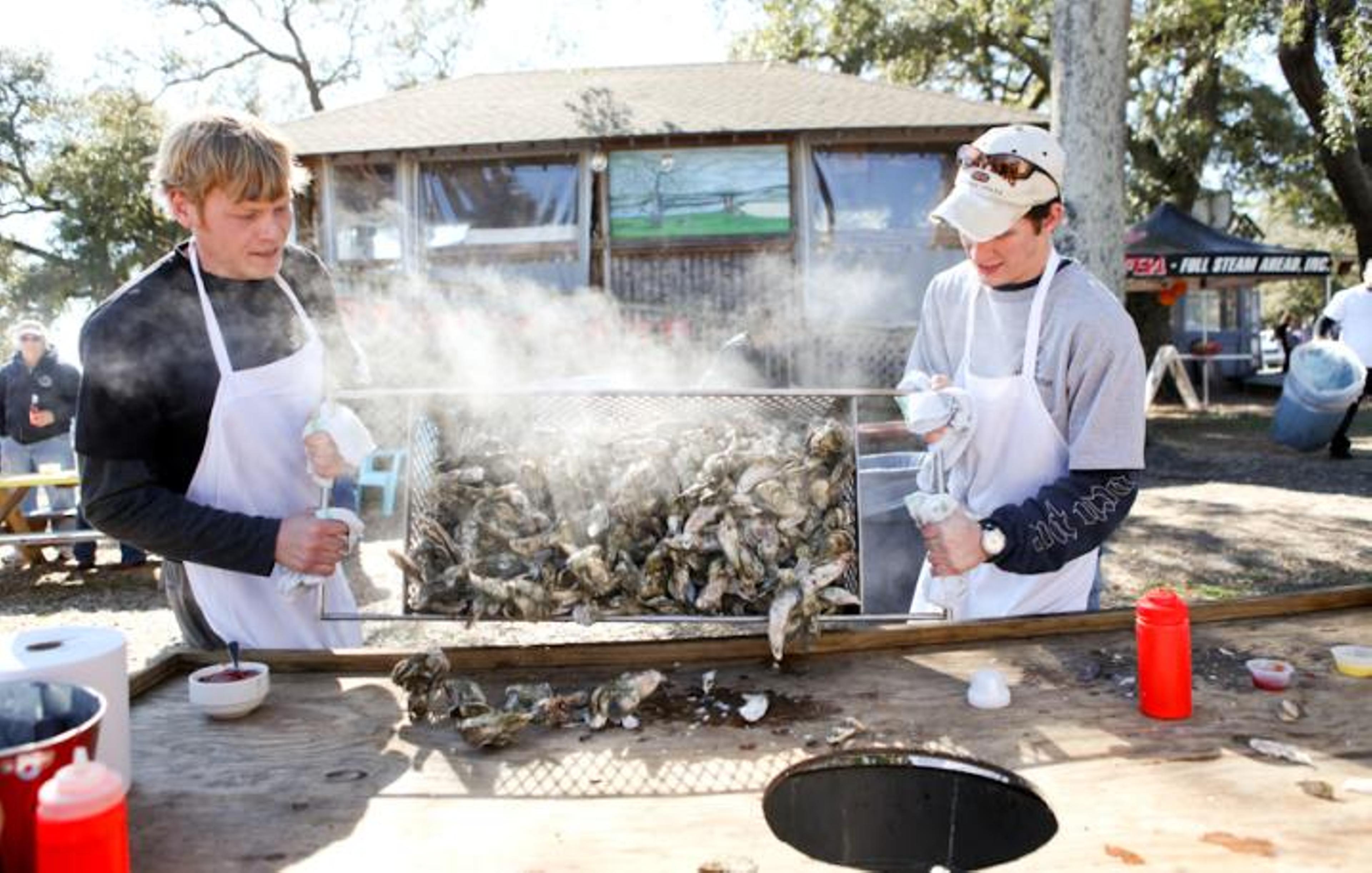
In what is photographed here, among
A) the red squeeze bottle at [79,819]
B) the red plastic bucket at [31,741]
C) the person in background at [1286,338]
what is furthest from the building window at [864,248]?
the person in background at [1286,338]

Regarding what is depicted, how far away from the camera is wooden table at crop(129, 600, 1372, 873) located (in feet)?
4.64

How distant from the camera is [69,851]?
1062 millimetres

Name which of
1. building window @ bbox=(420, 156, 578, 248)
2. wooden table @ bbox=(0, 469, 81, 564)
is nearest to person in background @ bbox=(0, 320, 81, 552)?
wooden table @ bbox=(0, 469, 81, 564)

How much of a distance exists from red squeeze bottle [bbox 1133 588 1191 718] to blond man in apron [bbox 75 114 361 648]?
1.71 metres

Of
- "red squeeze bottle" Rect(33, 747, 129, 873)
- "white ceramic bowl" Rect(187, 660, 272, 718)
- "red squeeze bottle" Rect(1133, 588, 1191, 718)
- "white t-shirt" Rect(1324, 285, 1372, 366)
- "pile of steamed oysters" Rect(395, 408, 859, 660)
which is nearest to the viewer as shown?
"red squeeze bottle" Rect(33, 747, 129, 873)

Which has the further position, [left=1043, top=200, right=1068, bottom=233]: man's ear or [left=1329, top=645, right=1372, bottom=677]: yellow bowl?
[left=1043, top=200, right=1068, bottom=233]: man's ear

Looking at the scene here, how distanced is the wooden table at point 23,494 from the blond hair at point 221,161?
611cm

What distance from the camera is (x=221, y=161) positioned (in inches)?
82.6

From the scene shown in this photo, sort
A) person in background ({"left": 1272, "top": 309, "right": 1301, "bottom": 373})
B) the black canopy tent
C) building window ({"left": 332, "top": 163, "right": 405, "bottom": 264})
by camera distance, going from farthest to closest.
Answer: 1. person in background ({"left": 1272, "top": 309, "right": 1301, "bottom": 373})
2. the black canopy tent
3. building window ({"left": 332, "top": 163, "right": 405, "bottom": 264})

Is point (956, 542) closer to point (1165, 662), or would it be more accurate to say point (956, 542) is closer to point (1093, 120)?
point (1165, 662)

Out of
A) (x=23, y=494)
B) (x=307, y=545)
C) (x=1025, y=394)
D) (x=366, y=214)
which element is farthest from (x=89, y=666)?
(x=366, y=214)

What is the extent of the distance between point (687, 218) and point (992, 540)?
8.76 m

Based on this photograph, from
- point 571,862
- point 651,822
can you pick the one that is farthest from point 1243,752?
point 571,862

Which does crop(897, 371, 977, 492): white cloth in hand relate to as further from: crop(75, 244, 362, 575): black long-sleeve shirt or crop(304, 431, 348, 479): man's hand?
crop(75, 244, 362, 575): black long-sleeve shirt
